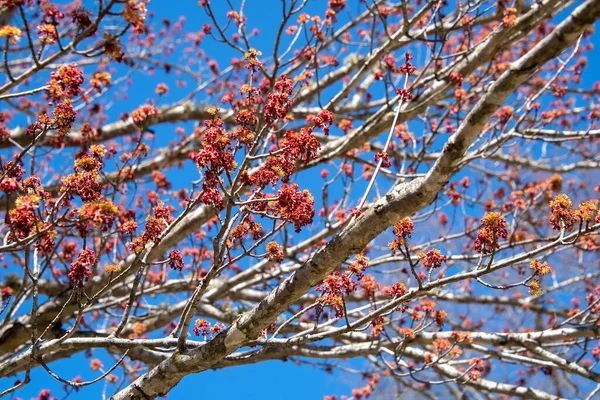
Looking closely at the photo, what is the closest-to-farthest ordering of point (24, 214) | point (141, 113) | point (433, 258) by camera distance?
point (24, 214), point (433, 258), point (141, 113)

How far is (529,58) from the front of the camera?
2387 mm

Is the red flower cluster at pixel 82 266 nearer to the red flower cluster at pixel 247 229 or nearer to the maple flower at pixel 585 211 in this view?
the red flower cluster at pixel 247 229

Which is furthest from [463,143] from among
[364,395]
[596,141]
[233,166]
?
[596,141]

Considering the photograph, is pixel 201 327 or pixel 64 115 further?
pixel 201 327

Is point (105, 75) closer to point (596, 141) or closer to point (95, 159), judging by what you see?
point (95, 159)

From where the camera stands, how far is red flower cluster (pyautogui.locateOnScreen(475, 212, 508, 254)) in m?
2.64

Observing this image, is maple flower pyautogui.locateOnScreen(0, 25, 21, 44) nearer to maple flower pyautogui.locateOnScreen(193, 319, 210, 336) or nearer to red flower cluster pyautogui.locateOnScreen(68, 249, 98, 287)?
red flower cluster pyautogui.locateOnScreen(68, 249, 98, 287)

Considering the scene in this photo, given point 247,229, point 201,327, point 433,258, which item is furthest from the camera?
point 201,327

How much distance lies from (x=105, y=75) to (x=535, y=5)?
3.63 m

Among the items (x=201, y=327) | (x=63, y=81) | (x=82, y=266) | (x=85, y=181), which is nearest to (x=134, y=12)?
(x=63, y=81)

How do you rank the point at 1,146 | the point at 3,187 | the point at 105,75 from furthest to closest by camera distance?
the point at 1,146, the point at 105,75, the point at 3,187

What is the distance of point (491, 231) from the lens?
2680 mm

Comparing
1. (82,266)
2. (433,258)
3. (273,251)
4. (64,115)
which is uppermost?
(64,115)

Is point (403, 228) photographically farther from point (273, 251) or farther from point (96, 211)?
point (96, 211)
